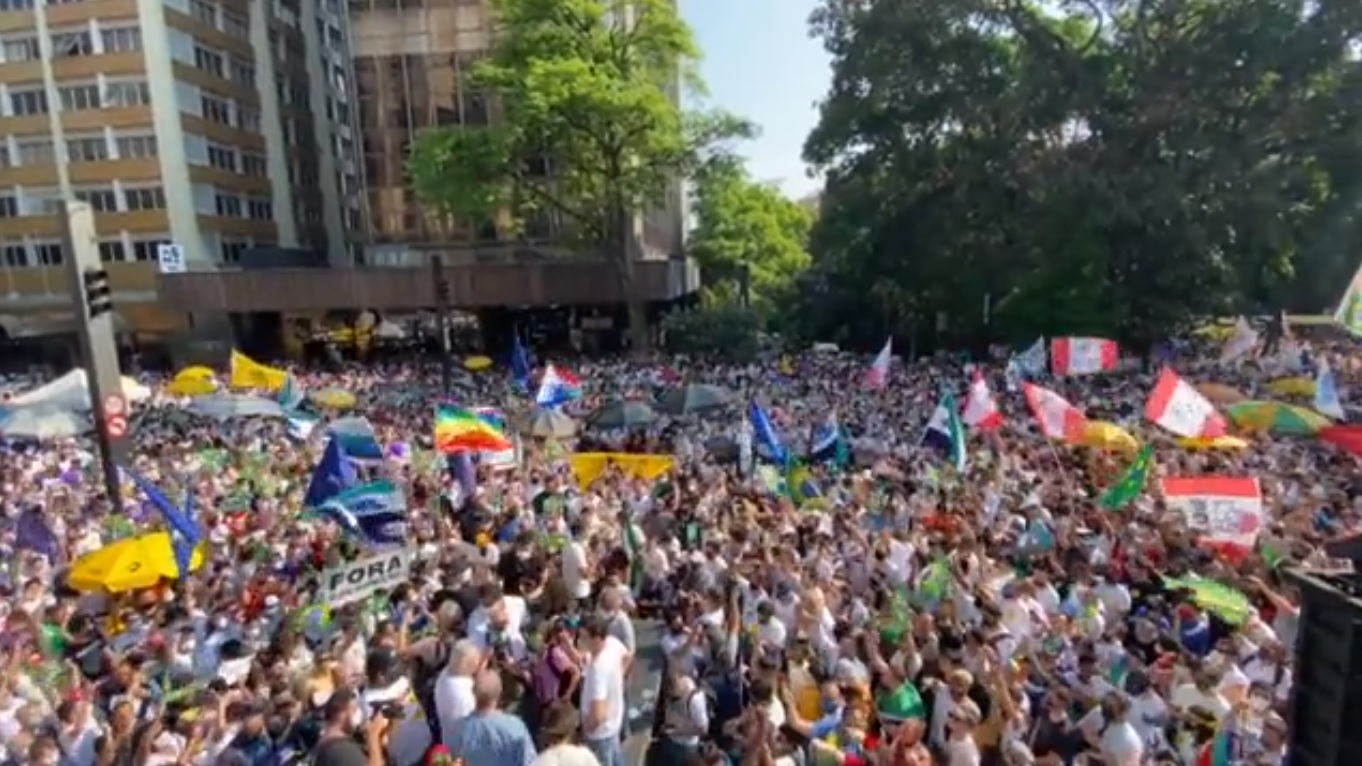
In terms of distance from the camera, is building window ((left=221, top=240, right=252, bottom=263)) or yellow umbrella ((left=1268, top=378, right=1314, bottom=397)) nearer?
yellow umbrella ((left=1268, top=378, right=1314, bottom=397))

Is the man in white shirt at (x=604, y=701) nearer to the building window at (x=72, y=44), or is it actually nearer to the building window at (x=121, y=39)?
the building window at (x=121, y=39)

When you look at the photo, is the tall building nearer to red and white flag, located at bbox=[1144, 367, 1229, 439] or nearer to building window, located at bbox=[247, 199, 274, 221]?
building window, located at bbox=[247, 199, 274, 221]

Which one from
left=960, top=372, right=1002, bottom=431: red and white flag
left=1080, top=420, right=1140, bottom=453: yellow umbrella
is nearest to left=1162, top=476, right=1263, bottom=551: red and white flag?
left=1080, top=420, right=1140, bottom=453: yellow umbrella

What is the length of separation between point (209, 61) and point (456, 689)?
49572 millimetres

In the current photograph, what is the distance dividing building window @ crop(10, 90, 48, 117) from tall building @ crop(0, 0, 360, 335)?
0.05 meters

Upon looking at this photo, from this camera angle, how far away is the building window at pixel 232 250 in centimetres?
4775

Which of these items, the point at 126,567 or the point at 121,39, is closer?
the point at 126,567

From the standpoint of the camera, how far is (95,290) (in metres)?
13.4

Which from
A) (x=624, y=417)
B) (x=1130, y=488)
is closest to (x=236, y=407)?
(x=624, y=417)

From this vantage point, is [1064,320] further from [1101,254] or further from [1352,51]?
[1352,51]

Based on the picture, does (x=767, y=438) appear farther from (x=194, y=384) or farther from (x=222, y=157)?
(x=222, y=157)

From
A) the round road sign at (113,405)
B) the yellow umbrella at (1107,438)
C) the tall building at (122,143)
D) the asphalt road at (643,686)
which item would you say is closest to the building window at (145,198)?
the tall building at (122,143)

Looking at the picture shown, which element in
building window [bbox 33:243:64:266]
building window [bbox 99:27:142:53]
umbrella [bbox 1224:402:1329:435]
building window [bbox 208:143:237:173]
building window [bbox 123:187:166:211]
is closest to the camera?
umbrella [bbox 1224:402:1329:435]

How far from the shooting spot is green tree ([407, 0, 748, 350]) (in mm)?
34156
